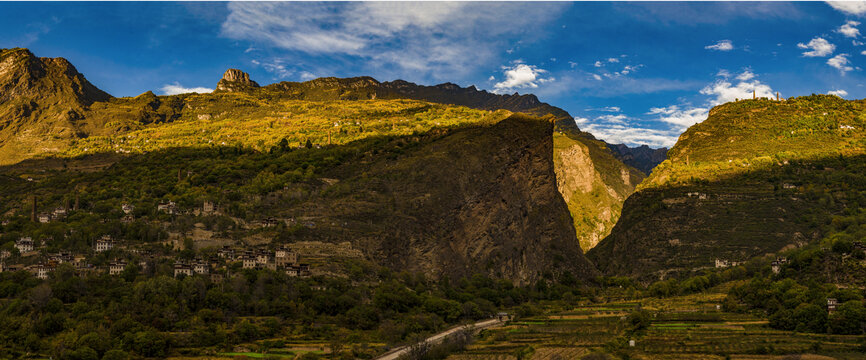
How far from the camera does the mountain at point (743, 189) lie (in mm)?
112000

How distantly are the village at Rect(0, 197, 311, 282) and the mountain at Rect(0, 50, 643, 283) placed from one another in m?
4.91

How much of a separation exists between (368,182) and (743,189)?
2753 inches

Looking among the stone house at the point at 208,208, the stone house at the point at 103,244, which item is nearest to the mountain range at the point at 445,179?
the stone house at the point at 208,208

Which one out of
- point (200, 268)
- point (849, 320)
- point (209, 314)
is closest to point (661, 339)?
point (849, 320)

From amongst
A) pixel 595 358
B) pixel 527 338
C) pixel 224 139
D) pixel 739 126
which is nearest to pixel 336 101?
pixel 224 139

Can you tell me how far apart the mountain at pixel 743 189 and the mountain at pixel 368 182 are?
48.3ft

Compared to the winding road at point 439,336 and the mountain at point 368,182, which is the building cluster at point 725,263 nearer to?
the mountain at point 368,182

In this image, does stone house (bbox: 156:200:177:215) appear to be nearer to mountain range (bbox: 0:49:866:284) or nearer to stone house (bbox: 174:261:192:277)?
mountain range (bbox: 0:49:866:284)

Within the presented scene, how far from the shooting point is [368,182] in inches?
3915

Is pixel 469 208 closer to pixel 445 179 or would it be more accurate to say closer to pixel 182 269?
pixel 445 179

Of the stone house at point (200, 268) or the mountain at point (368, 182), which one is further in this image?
the mountain at point (368, 182)

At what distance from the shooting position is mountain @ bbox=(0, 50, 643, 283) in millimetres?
90688

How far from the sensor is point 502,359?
61.7 metres

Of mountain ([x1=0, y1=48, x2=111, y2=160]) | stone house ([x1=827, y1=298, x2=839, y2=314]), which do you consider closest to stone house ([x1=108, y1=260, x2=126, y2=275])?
stone house ([x1=827, y1=298, x2=839, y2=314])
